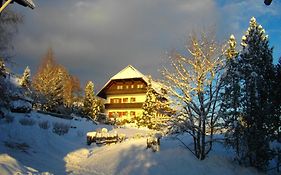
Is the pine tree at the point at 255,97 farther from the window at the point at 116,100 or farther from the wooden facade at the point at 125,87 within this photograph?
the window at the point at 116,100

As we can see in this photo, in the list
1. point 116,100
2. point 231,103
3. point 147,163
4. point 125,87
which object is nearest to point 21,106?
point 147,163

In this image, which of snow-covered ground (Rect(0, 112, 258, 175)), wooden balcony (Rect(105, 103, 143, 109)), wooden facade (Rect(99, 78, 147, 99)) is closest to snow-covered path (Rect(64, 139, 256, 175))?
snow-covered ground (Rect(0, 112, 258, 175))

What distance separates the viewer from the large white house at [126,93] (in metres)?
64.3

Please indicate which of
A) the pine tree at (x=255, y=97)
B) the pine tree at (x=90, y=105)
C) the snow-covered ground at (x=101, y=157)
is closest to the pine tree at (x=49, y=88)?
the pine tree at (x=90, y=105)

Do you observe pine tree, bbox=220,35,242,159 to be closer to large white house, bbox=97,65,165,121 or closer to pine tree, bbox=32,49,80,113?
pine tree, bbox=32,49,80,113

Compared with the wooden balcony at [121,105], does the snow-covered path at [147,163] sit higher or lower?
lower

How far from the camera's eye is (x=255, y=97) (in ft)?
71.2

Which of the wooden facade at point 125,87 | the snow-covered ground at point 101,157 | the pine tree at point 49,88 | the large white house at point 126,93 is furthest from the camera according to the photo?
the wooden facade at point 125,87

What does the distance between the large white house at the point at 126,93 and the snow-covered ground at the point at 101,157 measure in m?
38.7

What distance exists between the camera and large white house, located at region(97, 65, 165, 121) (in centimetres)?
6431

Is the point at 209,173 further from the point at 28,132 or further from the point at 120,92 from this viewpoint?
the point at 120,92

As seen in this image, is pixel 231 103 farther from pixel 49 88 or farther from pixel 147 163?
pixel 49 88

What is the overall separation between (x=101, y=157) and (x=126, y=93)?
4442 cm

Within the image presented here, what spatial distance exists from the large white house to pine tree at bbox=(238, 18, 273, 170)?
1563 inches
